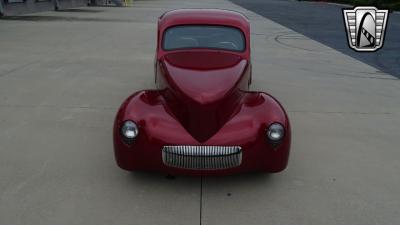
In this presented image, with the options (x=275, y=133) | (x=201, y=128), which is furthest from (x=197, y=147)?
(x=275, y=133)

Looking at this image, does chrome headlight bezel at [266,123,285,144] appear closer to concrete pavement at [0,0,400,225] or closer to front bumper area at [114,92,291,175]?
front bumper area at [114,92,291,175]

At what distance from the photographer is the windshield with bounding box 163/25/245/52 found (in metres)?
4.67

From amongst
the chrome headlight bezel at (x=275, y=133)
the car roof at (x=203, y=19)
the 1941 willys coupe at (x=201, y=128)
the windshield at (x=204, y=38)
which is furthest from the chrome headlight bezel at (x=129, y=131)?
the car roof at (x=203, y=19)

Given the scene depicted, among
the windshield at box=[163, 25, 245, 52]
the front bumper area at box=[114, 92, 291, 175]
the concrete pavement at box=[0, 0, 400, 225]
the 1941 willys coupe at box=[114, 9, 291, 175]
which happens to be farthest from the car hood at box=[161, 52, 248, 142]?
the concrete pavement at box=[0, 0, 400, 225]

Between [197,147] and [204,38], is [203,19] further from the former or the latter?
[197,147]

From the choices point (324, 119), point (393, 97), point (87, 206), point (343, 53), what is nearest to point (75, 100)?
point (87, 206)

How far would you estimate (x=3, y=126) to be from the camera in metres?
4.54

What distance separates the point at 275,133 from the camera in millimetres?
3096

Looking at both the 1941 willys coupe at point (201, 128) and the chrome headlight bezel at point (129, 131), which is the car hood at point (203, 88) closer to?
the 1941 willys coupe at point (201, 128)

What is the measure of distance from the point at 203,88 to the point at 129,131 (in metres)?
0.89

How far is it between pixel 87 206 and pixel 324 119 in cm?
369

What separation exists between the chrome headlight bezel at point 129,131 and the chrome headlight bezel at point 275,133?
116cm

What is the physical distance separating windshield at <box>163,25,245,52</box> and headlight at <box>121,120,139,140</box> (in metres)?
1.86

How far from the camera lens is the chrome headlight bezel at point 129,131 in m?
3.05
